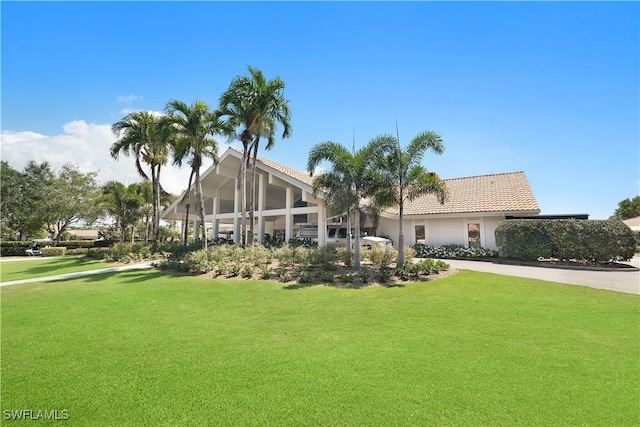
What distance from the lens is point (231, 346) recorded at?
5.20 meters

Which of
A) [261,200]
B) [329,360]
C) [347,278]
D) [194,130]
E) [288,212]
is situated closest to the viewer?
[329,360]

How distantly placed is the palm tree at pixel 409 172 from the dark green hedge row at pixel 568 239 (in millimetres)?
6360

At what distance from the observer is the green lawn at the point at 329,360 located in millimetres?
3312

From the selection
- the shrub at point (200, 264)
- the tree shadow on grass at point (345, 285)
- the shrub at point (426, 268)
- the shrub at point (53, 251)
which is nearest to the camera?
the tree shadow on grass at point (345, 285)

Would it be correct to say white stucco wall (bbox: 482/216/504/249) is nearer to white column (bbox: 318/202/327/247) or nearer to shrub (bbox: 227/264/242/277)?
white column (bbox: 318/202/327/247)

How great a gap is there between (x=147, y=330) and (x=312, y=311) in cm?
356

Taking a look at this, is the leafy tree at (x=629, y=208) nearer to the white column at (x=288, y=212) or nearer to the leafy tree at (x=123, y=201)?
the white column at (x=288, y=212)

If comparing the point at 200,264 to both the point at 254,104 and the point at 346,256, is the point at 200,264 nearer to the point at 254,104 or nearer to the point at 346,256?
the point at 346,256

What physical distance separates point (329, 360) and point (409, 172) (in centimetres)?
962

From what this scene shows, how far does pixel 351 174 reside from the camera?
42.7 feet

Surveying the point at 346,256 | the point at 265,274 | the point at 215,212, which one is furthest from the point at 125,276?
the point at 215,212

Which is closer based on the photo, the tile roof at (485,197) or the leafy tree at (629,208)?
the tile roof at (485,197)

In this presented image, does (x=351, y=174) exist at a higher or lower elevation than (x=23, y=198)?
lower

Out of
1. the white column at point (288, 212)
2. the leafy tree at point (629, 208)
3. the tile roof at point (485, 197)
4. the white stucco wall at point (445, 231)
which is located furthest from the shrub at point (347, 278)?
the leafy tree at point (629, 208)
